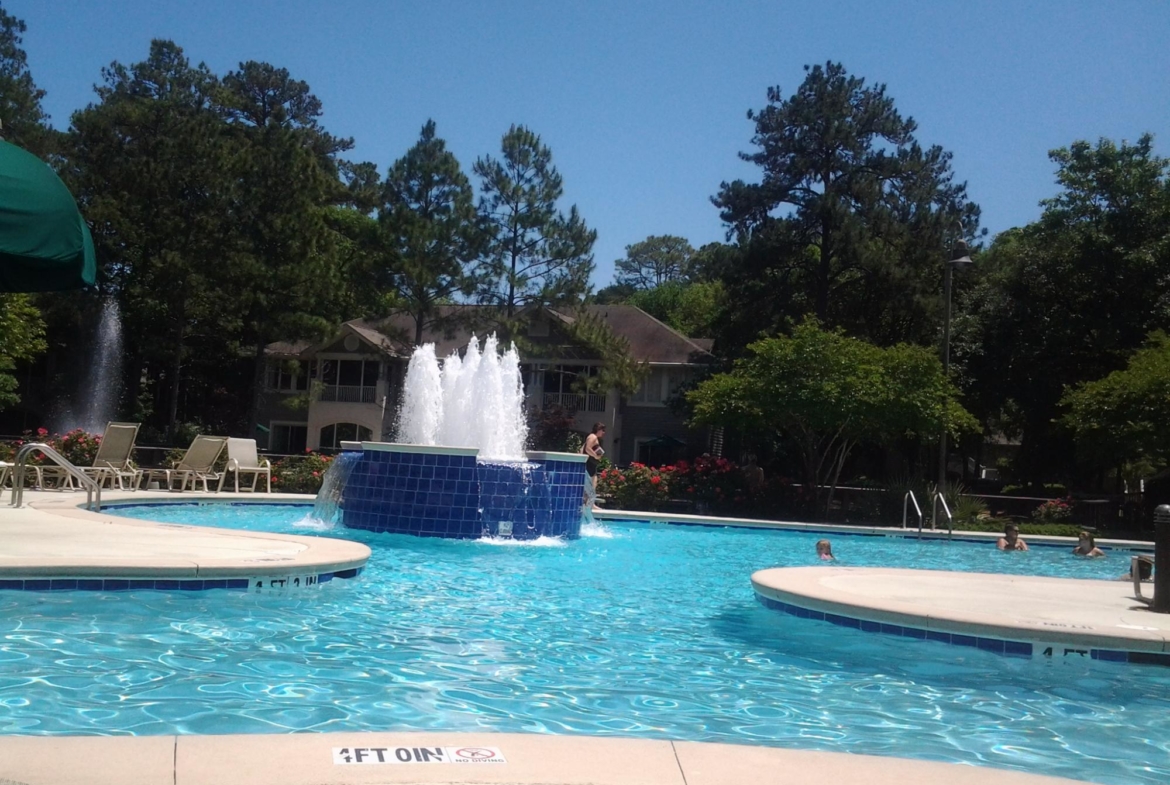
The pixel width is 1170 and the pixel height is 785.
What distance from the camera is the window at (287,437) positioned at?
45625 millimetres

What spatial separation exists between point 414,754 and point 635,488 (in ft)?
65.3

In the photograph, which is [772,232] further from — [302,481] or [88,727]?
[88,727]

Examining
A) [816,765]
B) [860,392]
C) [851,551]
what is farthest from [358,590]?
[860,392]

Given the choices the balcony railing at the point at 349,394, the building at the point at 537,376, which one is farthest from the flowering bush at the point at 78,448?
the balcony railing at the point at 349,394

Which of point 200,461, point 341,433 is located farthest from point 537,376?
point 200,461

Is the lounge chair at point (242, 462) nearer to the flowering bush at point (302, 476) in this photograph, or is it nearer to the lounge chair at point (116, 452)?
the flowering bush at point (302, 476)

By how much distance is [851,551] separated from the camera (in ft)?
55.9

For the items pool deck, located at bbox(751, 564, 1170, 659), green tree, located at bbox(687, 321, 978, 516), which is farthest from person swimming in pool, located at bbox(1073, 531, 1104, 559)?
pool deck, located at bbox(751, 564, 1170, 659)

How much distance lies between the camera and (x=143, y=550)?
9.19 m

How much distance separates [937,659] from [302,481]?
58.4 feet

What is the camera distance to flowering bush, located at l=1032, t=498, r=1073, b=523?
23703mm

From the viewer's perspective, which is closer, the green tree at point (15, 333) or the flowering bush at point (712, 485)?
the flowering bush at point (712, 485)

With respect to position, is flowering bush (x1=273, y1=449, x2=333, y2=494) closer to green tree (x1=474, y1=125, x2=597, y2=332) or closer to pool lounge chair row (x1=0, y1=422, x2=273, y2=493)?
pool lounge chair row (x1=0, y1=422, x2=273, y2=493)

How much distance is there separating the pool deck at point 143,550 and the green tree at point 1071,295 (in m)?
26.9
